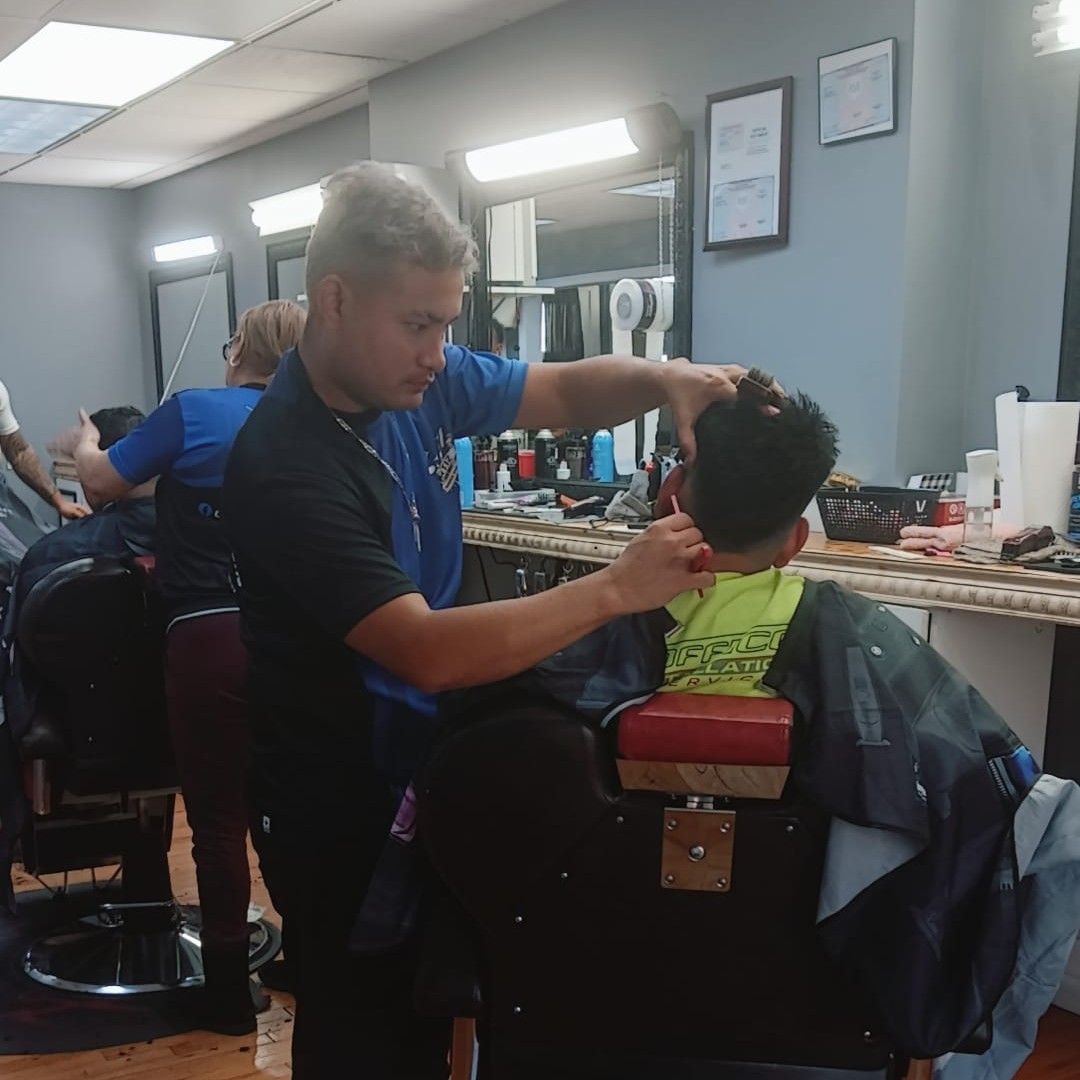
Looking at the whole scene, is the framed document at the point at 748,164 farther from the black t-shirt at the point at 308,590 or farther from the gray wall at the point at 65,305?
the gray wall at the point at 65,305

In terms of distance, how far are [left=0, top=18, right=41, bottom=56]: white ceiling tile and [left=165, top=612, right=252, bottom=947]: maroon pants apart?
2284 millimetres

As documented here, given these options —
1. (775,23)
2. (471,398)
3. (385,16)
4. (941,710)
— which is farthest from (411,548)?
(385,16)

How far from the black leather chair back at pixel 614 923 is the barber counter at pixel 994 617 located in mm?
669

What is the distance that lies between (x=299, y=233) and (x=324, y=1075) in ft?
13.9

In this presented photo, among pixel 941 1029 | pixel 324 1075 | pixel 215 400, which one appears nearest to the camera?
pixel 941 1029

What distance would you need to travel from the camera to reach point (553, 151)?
339 centimetres

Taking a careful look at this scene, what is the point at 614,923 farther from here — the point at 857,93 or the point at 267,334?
the point at 857,93

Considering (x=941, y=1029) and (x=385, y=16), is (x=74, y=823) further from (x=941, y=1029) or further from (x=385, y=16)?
(x=385, y=16)

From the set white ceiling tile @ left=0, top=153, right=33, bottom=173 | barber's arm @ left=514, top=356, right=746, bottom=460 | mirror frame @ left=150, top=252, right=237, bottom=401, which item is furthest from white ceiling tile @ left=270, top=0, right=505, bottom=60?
white ceiling tile @ left=0, top=153, right=33, bottom=173

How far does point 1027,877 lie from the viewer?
1.08 m

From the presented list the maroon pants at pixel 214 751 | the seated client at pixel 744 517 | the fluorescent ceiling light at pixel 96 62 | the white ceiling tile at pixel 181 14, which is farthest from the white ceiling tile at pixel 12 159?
the seated client at pixel 744 517

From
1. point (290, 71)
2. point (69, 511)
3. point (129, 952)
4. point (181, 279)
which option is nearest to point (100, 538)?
point (69, 511)

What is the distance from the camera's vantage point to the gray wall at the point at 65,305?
6.21 meters

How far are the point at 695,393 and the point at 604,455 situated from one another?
2.07m
